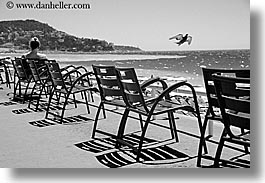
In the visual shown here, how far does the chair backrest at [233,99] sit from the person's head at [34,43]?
14.2ft

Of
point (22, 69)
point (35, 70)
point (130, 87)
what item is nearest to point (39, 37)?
point (22, 69)

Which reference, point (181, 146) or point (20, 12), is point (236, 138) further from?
point (20, 12)

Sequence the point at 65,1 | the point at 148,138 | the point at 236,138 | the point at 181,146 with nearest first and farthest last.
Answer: the point at 236,138 → the point at 181,146 → the point at 148,138 → the point at 65,1

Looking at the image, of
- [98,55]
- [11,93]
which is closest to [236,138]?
[98,55]

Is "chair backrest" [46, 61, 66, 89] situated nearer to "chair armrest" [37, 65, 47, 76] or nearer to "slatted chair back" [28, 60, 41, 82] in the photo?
"slatted chair back" [28, 60, 41, 82]

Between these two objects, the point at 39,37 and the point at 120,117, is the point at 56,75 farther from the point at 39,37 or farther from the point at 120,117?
the point at 39,37

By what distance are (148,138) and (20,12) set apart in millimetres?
2173

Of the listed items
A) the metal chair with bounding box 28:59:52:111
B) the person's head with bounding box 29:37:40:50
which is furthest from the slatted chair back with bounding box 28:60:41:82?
the person's head with bounding box 29:37:40:50

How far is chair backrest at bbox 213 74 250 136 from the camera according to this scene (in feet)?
6.84

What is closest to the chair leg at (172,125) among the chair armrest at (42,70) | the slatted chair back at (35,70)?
the slatted chair back at (35,70)

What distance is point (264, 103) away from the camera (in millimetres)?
2295

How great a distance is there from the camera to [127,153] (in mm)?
2912

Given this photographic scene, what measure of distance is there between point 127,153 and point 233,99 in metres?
1.10

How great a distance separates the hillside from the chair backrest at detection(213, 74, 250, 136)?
3859mm
